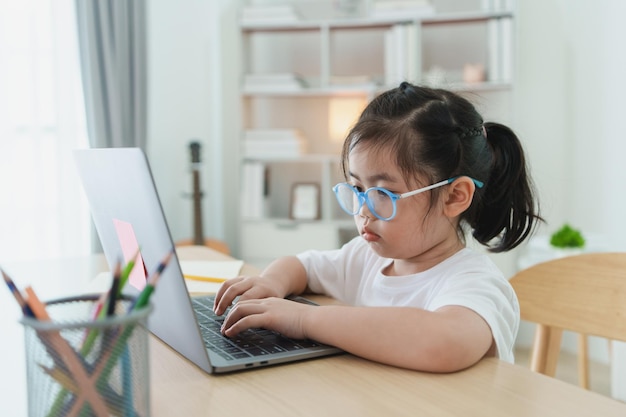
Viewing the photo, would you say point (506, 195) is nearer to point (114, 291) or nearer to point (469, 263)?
point (469, 263)

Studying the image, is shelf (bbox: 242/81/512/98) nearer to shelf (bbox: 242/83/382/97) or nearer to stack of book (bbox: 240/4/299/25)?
shelf (bbox: 242/83/382/97)

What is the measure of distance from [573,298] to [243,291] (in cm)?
53

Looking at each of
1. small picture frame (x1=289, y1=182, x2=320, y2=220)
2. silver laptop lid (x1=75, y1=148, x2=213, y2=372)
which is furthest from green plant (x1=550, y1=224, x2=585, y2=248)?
silver laptop lid (x1=75, y1=148, x2=213, y2=372)

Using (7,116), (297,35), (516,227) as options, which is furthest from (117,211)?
(297,35)

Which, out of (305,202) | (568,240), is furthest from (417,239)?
(305,202)

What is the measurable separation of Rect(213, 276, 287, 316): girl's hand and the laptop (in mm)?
49

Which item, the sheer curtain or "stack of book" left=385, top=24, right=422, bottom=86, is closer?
the sheer curtain

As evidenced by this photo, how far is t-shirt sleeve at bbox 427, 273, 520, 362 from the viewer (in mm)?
859

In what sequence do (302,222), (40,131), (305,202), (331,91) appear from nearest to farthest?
(40,131), (331,91), (302,222), (305,202)

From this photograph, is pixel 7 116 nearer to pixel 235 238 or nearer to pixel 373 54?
pixel 235 238

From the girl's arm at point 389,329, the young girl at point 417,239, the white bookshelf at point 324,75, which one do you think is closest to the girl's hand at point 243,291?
the young girl at point 417,239

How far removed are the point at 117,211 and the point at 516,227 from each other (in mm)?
641

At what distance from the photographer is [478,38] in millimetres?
3510

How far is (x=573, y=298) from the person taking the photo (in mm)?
1096
